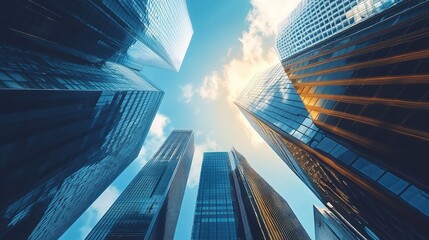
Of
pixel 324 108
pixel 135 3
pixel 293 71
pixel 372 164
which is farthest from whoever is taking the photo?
pixel 135 3

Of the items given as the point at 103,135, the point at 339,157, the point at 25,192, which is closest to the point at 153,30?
the point at 103,135

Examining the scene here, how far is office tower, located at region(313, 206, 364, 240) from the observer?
3004 inches

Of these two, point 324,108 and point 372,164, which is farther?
point 324,108

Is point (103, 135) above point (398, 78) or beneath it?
beneath

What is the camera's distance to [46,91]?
26.0m

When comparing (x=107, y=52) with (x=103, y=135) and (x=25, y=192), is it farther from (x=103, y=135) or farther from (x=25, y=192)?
(x=25, y=192)

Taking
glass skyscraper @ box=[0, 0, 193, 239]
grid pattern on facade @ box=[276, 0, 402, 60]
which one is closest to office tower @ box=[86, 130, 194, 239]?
glass skyscraper @ box=[0, 0, 193, 239]

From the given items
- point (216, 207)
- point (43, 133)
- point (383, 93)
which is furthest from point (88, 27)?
point (216, 207)

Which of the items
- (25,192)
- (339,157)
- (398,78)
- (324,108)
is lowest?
(25,192)

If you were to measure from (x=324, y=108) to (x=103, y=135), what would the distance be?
45112 millimetres

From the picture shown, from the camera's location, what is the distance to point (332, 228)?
93750mm

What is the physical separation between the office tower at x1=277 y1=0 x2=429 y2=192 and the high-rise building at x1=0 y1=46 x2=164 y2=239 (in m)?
33.2

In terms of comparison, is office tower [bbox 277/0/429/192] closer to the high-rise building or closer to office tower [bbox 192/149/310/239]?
the high-rise building

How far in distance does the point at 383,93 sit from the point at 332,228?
9376 centimetres
